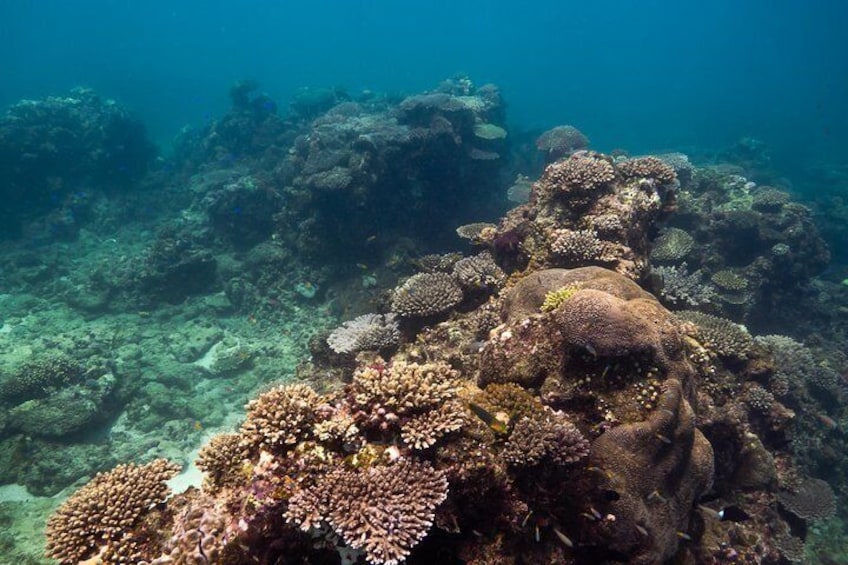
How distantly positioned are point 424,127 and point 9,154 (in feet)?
63.7

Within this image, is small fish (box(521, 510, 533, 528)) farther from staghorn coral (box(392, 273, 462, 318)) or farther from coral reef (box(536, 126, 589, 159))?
coral reef (box(536, 126, 589, 159))

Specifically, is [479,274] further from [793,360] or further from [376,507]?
[793,360]

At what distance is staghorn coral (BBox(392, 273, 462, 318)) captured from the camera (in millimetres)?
8008

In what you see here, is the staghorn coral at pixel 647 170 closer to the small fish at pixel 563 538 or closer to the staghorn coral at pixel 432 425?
the staghorn coral at pixel 432 425

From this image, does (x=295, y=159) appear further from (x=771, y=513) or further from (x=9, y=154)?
(x=771, y=513)

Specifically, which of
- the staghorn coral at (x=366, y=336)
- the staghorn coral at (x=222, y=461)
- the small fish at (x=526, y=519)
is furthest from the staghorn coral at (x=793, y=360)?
the staghorn coral at (x=222, y=461)

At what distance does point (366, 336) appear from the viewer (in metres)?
8.27

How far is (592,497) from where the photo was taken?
4316 mm

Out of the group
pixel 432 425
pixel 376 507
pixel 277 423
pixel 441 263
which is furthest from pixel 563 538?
pixel 441 263

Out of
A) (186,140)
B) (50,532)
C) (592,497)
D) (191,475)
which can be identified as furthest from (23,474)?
(186,140)

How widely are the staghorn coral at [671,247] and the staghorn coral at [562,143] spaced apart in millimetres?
7582

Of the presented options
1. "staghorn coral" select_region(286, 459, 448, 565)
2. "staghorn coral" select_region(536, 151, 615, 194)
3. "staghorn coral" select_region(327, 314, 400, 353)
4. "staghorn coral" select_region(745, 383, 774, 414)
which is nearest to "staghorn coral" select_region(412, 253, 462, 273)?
"staghorn coral" select_region(327, 314, 400, 353)

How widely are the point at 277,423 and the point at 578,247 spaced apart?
543 centimetres

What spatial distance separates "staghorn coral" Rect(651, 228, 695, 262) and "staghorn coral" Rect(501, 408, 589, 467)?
8.90 meters
